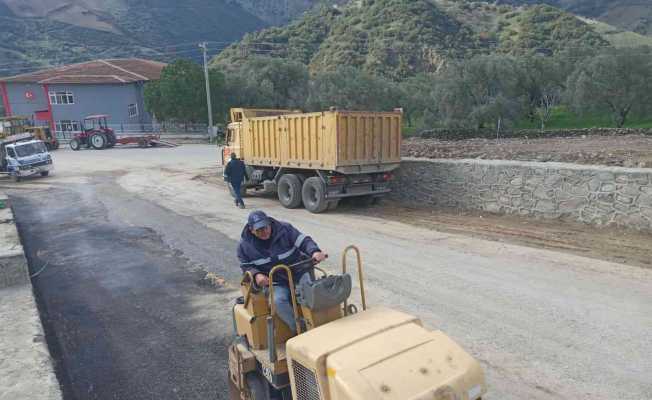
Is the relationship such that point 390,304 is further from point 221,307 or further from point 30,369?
point 30,369

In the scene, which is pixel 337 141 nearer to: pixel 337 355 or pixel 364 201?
pixel 364 201

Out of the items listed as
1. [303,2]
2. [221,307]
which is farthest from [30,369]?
[303,2]

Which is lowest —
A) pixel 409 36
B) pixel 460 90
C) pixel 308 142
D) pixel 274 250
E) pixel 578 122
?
pixel 578 122

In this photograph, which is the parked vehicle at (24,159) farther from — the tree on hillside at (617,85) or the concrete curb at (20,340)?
the tree on hillside at (617,85)

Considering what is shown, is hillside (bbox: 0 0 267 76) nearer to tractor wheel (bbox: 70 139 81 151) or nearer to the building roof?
the building roof

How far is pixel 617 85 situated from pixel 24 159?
34896 mm

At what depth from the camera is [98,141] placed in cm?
3609

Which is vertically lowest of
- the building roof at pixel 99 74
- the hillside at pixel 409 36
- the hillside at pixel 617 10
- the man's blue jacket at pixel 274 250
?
the man's blue jacket at pixel 274 250

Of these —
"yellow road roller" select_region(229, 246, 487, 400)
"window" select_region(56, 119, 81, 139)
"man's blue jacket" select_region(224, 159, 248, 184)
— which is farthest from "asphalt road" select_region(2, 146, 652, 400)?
"window" select_region(56, 119, 81, 139)

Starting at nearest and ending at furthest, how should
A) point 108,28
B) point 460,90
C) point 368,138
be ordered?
point 368,138, point 460,90, point 108,28

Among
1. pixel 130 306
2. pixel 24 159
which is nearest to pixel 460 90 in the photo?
pixel 24 159

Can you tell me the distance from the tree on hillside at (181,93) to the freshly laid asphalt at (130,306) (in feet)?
94.5

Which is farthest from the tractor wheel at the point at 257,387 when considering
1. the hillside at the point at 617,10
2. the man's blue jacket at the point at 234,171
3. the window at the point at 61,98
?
the hillside at the point at 617,10

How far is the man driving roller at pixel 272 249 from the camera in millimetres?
4395
